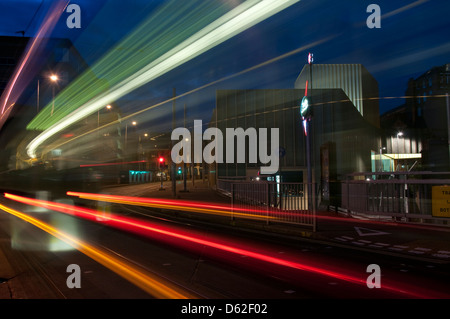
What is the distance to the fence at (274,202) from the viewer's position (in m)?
11.1

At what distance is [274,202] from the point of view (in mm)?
12141

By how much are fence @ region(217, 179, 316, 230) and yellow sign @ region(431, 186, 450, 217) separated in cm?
344

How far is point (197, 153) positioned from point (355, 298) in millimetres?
63646

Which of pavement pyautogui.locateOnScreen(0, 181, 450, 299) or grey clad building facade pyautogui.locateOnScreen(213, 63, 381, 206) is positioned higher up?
grey clad building facade pyautogui.locateOnScreen(213, 63, 381, 206)

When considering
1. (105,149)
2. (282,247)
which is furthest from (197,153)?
(282,247)

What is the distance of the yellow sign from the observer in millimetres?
9781

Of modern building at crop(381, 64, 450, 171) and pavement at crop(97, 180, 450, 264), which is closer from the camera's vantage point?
pavement at crop(97, 180, 450, 264)

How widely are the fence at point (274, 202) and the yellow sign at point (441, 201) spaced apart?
3.44 metres

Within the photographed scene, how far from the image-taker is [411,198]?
12.5 meters

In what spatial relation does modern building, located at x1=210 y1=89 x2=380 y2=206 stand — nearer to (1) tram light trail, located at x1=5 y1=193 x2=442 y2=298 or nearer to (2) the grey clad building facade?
(2) the grey clad building facade

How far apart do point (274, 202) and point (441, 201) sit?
4.92 metres

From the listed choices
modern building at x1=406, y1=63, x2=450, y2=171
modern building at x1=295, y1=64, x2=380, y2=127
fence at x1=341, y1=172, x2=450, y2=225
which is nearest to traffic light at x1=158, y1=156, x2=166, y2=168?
fence at x1=341, y1=172, x2=450, y2=225

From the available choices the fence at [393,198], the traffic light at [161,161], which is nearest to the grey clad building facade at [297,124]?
the traffic light at [161,161]

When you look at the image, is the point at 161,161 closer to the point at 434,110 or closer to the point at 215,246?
the point at 215,246
